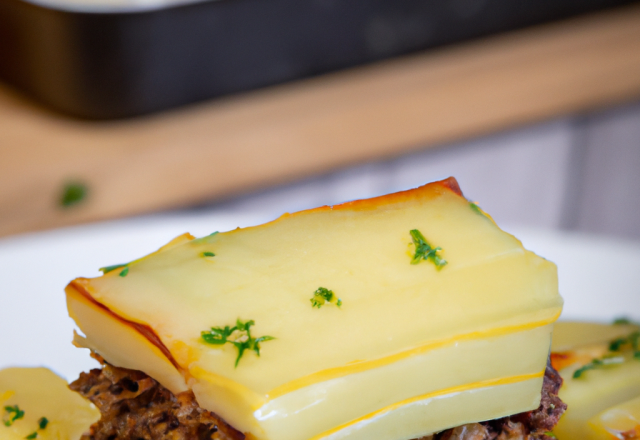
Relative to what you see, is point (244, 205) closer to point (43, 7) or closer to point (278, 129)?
point (278, 129)

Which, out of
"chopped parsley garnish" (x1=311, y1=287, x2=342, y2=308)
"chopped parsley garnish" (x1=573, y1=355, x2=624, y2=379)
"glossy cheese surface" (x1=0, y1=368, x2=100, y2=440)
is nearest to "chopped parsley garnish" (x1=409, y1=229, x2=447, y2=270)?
"chopped parsley garnish" (x1=311, y1=287, x2=342, y2=308)

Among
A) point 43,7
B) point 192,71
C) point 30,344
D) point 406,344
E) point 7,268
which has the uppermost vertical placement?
point 43,7

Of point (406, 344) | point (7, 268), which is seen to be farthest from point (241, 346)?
point (7, 268)

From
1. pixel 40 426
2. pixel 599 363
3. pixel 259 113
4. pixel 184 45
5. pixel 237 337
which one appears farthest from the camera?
pixel 259 113

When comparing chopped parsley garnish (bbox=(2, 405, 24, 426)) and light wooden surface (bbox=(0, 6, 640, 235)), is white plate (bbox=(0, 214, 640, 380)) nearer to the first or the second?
chopped parsley garnish (bbox=(2, 405, 24, 426))

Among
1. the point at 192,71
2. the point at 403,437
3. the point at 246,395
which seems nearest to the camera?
the point at 246,395

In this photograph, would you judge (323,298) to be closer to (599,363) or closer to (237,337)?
(237,337)

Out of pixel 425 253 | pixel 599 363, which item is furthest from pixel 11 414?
pixel 599 363
